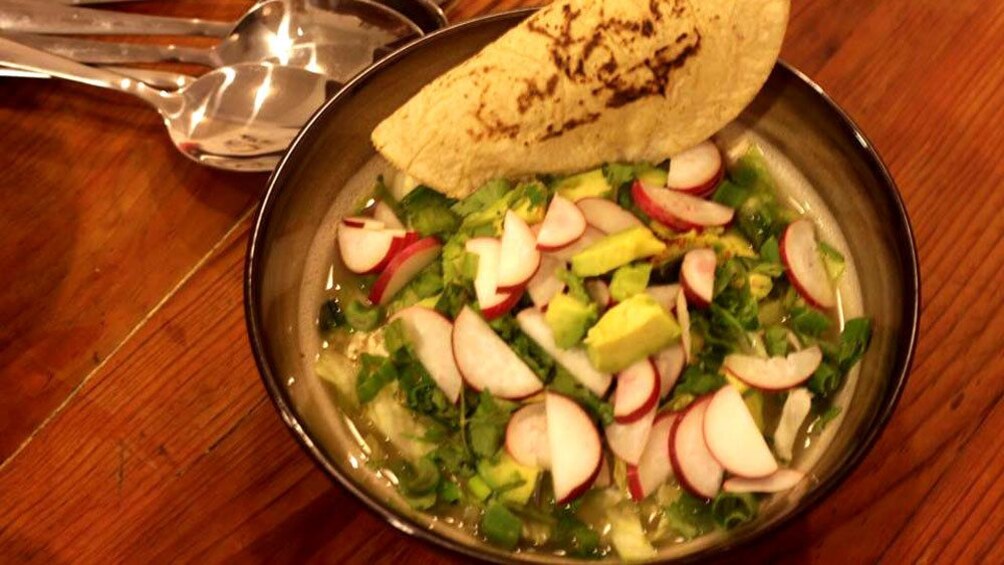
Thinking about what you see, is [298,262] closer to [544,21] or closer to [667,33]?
[544,21]

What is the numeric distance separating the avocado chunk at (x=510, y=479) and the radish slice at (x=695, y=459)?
181 mm

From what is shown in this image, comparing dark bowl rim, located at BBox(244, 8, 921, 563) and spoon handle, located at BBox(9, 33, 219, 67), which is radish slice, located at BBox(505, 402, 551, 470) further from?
spoon handle, located at BBox(9, 33, 219, 67)

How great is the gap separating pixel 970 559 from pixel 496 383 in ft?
2.23

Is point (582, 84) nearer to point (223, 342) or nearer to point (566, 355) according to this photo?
point (566, 355)

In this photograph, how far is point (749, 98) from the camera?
1.20m

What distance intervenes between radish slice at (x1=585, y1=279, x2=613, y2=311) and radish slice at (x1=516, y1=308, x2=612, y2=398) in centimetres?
7

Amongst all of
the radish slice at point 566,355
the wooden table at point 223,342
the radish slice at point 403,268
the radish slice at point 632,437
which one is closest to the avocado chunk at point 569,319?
the radish slice at point 566,355

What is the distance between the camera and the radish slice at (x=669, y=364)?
1085 mm

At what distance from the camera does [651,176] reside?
49.1 inches

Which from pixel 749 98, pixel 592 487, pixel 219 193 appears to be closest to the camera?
pixel 592 487

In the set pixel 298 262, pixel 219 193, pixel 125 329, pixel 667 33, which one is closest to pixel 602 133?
pixel 667 33

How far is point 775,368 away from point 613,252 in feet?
0.87

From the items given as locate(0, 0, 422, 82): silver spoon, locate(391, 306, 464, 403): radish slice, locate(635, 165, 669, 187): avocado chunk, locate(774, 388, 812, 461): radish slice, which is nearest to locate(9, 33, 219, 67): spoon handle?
locate(0, 0, 422, 82): silver spoon

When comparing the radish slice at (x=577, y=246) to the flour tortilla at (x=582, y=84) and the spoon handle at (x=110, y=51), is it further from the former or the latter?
the spoon handle at (x=110, y=51)
